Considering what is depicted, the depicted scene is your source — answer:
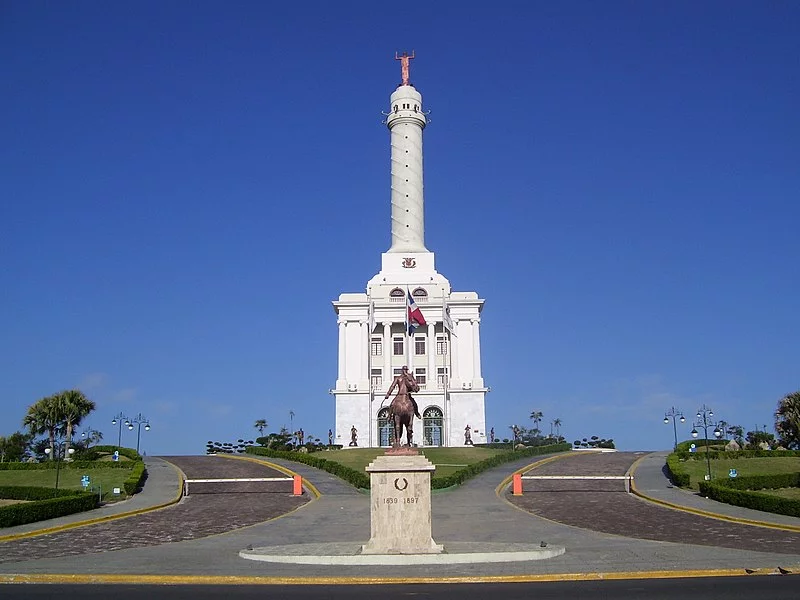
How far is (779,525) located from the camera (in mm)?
30109

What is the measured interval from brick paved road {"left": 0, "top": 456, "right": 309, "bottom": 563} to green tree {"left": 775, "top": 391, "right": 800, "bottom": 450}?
38373mm

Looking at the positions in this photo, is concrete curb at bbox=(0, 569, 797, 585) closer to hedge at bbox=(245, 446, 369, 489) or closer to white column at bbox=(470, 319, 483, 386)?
hedge at bbox=(245, 446, 369, 489)

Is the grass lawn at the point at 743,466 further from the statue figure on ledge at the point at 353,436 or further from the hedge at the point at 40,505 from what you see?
the hedge at the point at 40,505

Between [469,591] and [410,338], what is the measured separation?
62.8m

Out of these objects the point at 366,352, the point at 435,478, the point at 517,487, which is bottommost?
the point at 517,487

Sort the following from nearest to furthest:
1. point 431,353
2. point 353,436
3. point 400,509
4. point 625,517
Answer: point 400,509, point 625,517, point 353,436, point 431,353

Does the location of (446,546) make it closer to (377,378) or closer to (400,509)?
(400,509)

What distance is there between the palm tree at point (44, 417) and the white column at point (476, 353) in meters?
38.1

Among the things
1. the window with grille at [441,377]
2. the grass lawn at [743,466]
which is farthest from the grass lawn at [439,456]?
the grass lawn at [743,466]

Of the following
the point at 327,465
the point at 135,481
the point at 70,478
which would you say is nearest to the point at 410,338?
the point at 327,465

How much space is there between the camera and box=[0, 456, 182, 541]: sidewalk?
103 feet

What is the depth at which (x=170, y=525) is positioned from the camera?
108 feet

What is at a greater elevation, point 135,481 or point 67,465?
point 67,465

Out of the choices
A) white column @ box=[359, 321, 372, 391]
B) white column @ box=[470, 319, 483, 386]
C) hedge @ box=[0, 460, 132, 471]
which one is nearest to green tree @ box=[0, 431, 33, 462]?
hedge @ box=[0, 460, 132, 471]
